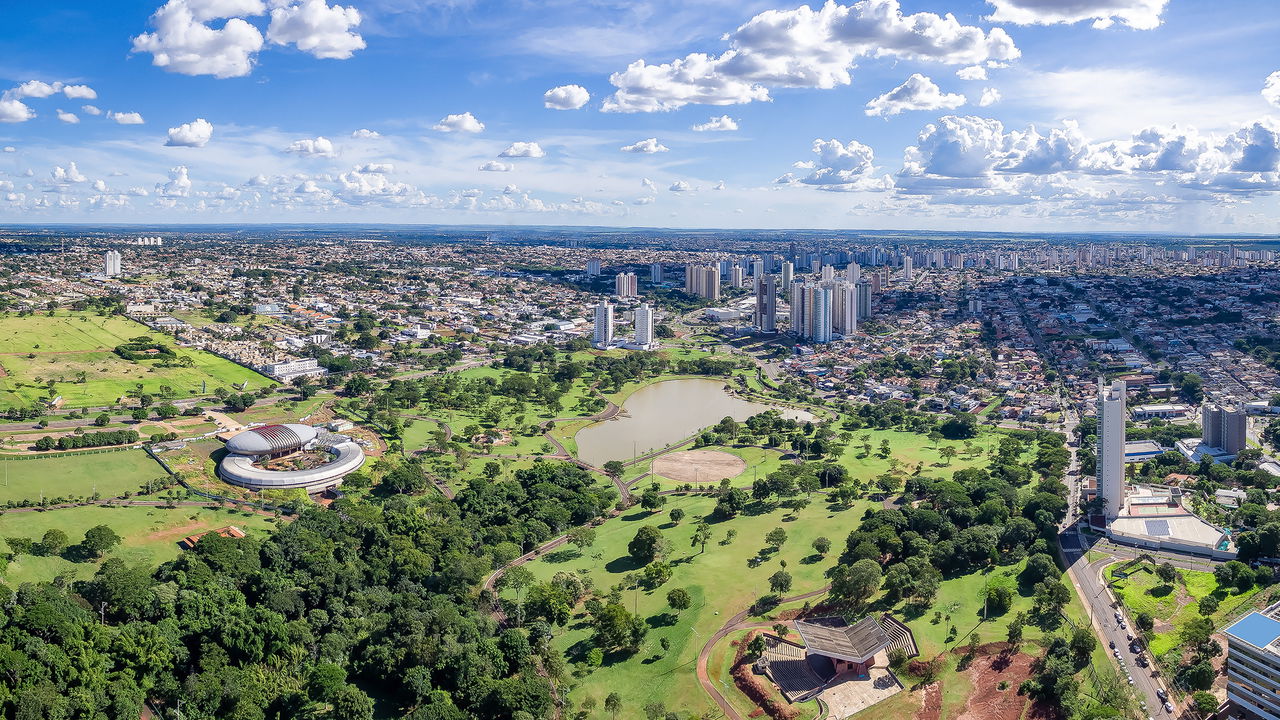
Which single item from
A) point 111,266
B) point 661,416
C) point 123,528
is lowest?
point 661,416

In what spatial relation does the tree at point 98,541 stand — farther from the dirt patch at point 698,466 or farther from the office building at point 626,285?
the office building at point 626,285

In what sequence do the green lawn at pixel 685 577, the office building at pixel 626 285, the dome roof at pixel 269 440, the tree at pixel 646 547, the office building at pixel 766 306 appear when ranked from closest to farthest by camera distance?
the green lawn at pixel 685 577
the tree at pixel 646 547
the dome roof at pixel 269 440
the office building at pixel 766 306
the office building at pixel 626 285

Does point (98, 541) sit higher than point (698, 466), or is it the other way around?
point (98, 541)

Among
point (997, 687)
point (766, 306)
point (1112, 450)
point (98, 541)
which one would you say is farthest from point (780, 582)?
point (766, 306)

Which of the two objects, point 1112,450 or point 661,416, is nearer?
point 1112,450

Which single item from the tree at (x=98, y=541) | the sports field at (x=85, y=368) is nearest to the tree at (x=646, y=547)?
the tree at (x=98, y=541)

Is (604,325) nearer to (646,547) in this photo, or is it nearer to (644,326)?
(644,326)

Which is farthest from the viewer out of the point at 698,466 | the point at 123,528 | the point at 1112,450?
the point at 698,466
